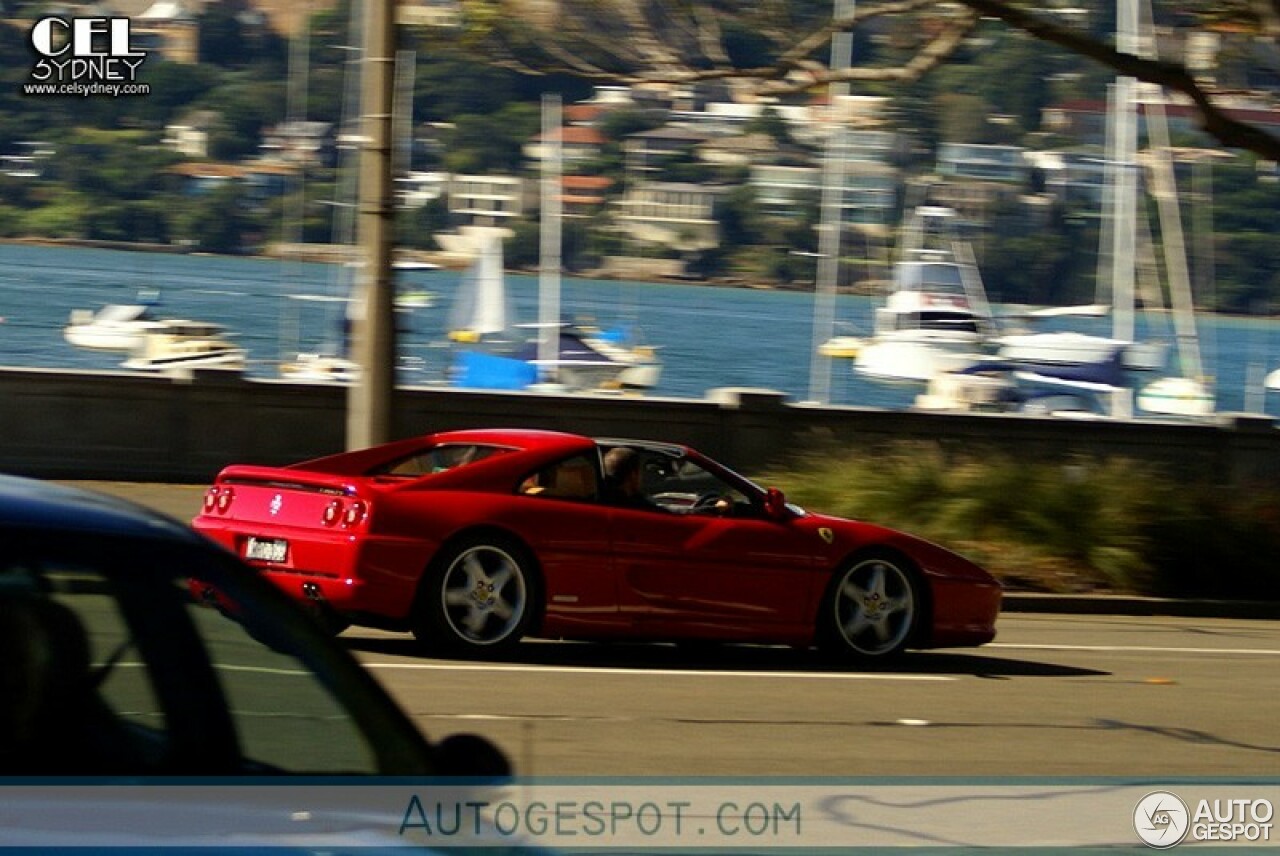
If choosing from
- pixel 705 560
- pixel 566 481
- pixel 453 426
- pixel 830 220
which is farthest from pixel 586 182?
pixel 705 560

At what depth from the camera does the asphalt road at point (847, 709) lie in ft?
27.0

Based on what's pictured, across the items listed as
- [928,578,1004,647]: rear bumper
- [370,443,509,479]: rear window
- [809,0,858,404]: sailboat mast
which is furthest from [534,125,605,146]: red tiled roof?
[370,443,509,479]: rear window

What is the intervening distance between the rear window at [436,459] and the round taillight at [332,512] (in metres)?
0.67

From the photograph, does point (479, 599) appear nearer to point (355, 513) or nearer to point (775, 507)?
point (355, 513)

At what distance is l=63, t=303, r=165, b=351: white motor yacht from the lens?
55844mm

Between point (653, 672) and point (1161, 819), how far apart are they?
372 cm

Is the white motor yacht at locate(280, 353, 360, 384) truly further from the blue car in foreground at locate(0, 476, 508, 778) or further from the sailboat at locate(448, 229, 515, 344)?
the blue car in foreground at locate(0, 476, 508, 778)

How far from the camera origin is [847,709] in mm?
9641

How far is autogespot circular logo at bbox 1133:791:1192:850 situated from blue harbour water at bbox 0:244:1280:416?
45745 mm

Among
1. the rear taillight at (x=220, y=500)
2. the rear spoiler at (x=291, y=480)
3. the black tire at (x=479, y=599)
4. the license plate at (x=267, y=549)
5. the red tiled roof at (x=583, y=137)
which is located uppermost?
the red tiled roof at (x=583, y=137)

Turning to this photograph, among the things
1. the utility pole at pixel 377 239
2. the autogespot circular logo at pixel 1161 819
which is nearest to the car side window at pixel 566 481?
the utility pole at pixel 377 239

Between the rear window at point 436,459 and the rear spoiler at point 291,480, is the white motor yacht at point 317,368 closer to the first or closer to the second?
the rear window at point 436,459

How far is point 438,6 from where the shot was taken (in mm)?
15961

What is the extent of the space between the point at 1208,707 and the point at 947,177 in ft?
132
